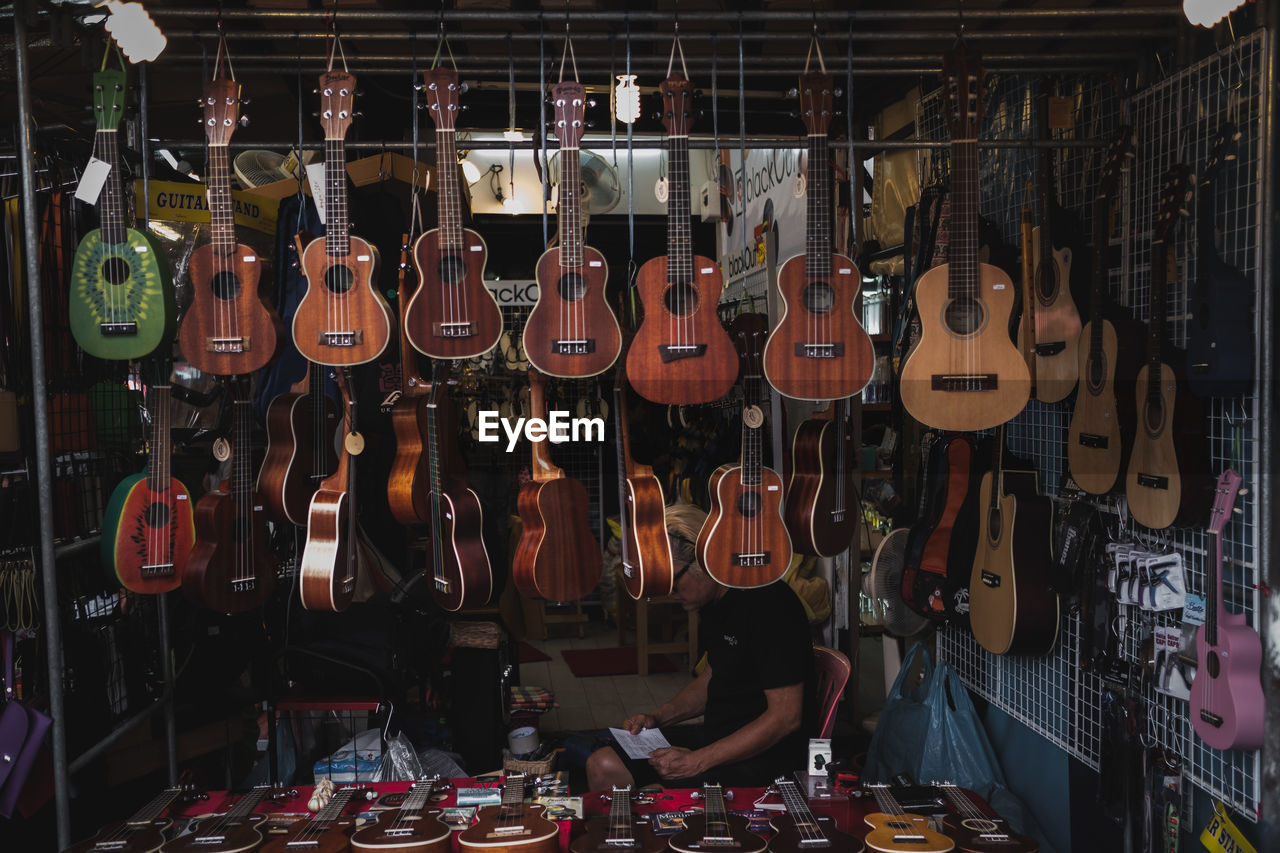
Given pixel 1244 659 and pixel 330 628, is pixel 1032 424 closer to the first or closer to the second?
pixel 1244 659

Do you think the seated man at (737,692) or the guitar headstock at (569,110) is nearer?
the guitar headstock at (569,110)

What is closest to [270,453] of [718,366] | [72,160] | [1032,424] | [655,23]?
[72,160]

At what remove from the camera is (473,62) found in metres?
3.13

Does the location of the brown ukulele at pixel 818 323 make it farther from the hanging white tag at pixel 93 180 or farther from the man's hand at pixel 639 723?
the hanging white tag at pixel 93 180

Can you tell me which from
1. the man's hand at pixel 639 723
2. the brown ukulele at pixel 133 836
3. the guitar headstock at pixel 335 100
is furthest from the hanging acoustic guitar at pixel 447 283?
the man's hand at pixel 639 723

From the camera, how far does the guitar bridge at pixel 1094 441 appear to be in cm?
300

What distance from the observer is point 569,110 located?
2867mm

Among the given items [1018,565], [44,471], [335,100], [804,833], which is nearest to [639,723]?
[804,833]

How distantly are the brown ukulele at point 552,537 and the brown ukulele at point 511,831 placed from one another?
0.67 metres

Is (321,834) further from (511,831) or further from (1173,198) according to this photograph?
(1173,198)

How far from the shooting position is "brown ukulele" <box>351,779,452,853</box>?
8.27ft

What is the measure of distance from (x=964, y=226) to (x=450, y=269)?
1.50 m

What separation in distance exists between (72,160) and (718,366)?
238 centimetres

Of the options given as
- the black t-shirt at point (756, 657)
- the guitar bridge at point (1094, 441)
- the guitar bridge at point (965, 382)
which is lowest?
the black t-shirt at point (756, 657)
